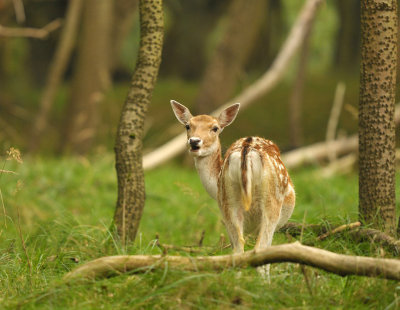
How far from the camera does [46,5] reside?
18.1 meters

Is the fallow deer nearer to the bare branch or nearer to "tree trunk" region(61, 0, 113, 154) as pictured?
the bare branch

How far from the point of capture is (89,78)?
37.9 ft

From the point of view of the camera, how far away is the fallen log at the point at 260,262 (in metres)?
3.20

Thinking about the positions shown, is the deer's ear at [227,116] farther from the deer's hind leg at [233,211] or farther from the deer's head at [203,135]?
the deer's hind leg at [233,211]

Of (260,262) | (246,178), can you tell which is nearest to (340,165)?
(246,178)

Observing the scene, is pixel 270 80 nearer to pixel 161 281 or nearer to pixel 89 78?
pixel 89 78

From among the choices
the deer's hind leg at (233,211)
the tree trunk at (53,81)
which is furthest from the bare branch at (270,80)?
the deer's hind leg at (233,211)

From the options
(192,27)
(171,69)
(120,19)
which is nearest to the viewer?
(120,19)

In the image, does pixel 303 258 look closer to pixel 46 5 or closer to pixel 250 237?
pixel 250 237

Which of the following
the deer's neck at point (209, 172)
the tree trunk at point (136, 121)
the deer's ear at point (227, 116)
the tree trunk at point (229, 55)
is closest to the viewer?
the deer's neck at point (209, 172)

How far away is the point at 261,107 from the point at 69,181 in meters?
8.19

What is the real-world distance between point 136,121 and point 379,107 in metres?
1.80

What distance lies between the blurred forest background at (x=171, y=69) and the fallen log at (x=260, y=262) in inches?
195

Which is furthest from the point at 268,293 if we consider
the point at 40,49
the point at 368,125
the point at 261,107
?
the point at 40,49
